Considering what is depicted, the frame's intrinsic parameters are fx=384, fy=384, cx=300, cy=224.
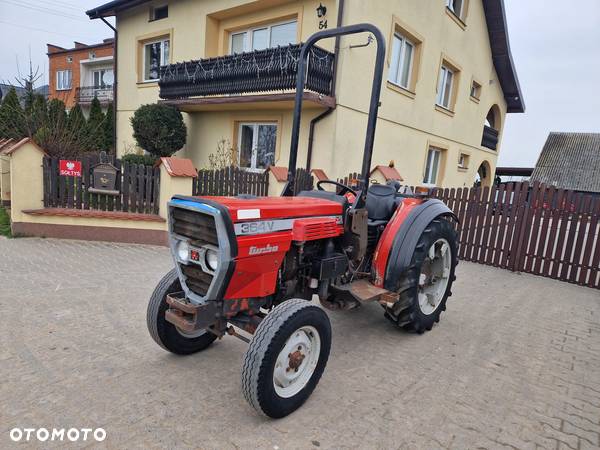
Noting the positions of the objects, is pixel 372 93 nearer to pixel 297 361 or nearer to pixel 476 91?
pixel 297 361

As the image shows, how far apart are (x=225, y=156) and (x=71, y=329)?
734cm

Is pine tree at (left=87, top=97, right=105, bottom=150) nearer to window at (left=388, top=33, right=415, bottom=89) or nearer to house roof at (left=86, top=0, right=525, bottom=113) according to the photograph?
house roof at (left=86, top=0, right=525, bottom=113)

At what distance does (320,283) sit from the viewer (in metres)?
2.96

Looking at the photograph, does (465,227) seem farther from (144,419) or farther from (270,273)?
Result: (144,419)

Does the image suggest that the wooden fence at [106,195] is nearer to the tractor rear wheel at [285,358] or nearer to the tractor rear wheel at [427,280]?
the tractor rear wheel at [427,280]

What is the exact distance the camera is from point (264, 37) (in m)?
9.84

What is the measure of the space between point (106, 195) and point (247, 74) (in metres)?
4.11

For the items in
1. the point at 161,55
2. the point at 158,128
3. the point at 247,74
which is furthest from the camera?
the point at 161,55

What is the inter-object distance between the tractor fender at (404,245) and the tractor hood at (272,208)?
701 millimetres

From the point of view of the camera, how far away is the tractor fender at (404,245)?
3.30 m

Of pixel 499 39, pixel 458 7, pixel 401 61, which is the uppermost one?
pixel 458 7

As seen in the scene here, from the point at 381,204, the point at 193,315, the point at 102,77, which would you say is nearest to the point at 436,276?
the point at 381,204

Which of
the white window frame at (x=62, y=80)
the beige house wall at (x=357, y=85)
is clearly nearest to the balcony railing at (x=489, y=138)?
the beige house wall at (x=357, y=85)

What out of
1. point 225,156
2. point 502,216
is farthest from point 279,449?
point 225,156
